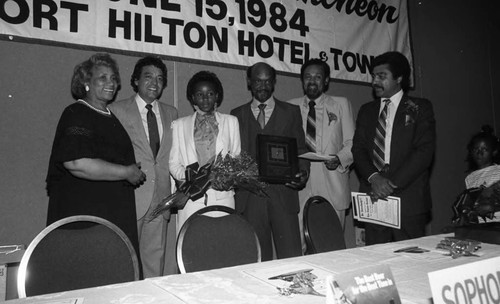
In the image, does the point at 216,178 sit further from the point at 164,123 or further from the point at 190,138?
the point at 164,123

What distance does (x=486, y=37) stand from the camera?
684cm

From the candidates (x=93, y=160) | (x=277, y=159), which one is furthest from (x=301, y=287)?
(x=277, y=159)

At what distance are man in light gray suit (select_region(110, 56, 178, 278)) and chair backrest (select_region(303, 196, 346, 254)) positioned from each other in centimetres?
124

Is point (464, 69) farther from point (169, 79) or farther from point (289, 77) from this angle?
point (169, 79)

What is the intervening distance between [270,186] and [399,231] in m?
1.00

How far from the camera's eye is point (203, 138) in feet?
10.3

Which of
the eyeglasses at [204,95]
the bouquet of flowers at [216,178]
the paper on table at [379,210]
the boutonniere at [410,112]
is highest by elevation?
the eyeglasses at [204,95]

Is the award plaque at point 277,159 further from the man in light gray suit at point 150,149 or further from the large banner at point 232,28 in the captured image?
the large banner at point 232,28

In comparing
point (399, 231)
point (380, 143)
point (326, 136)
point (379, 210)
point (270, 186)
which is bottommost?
point (399, 231)

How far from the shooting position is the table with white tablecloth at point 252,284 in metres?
1.25

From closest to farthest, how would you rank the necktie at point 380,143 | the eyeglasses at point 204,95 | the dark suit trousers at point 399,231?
the dark suit trousers at point 399,231 < the necktie at point 380,143 < the eyeglasses at point 204,95

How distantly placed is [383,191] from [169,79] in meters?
2.31

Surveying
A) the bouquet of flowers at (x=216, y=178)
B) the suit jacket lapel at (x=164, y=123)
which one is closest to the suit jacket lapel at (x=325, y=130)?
the bouquet of flowers at (x=216, y=178)

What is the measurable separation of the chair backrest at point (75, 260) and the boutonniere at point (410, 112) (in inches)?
89.4
